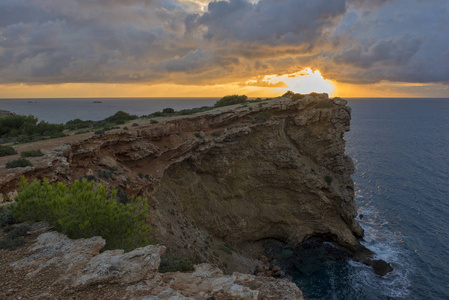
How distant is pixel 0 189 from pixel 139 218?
8.94m

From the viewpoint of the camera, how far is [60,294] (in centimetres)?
881

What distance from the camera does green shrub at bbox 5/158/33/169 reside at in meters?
17.8

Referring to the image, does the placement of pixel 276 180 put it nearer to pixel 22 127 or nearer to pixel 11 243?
pixel 11 243

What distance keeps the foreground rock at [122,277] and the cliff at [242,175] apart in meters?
14.9

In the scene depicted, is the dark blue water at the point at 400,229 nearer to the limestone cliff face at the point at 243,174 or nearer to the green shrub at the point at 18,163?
the limestone cliff face at the point at 243,174

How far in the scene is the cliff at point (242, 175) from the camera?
2914 centimetres

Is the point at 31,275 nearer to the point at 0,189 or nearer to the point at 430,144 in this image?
the point at 0,189

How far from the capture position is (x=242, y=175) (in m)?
38.9

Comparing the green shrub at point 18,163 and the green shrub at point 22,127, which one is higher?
the green shrub at point 22,127

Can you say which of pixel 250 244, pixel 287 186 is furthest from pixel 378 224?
pixel 250 244

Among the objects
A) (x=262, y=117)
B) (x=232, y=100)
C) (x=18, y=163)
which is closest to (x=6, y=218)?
(x=18, y=163)

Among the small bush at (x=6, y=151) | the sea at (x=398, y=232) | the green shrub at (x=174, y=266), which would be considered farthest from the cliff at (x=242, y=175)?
the green shrub at (x=174, y=266)

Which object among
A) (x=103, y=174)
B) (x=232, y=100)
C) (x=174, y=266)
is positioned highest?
(x=232, y=100)

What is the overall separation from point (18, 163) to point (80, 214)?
9.76 metres
